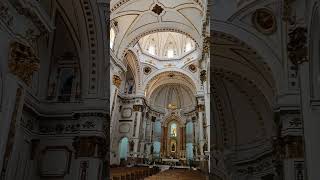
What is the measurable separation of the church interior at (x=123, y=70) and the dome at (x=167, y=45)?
588cm

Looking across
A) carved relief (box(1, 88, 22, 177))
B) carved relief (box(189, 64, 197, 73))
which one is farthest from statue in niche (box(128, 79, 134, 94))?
carved relief (box(1, 88, 22, 177))

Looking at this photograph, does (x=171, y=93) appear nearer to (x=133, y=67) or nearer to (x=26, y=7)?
(x=133, y=67)

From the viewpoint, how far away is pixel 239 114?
15.9 m

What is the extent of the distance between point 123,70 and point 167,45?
29.0ft

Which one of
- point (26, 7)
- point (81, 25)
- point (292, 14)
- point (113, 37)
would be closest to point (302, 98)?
point (292, 14)

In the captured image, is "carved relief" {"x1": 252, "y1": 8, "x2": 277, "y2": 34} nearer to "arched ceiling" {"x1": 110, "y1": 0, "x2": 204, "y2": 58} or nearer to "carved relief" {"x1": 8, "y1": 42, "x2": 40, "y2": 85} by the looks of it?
"arched ceiling" {"x1": 110, "y1": 0, "x2": 204, "y2": 58}

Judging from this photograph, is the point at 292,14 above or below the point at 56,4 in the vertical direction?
below

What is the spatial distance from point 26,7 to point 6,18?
0.42 metres

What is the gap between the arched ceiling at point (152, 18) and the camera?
705 inches

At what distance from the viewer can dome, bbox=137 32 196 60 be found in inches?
1021

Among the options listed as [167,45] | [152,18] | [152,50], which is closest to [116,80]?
[152,18]

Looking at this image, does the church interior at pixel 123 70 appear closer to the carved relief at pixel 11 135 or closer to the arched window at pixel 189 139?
the carved relief at pixel 11 135

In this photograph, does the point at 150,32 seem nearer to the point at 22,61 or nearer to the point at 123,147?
the point at 123,147

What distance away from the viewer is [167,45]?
2669 cm
